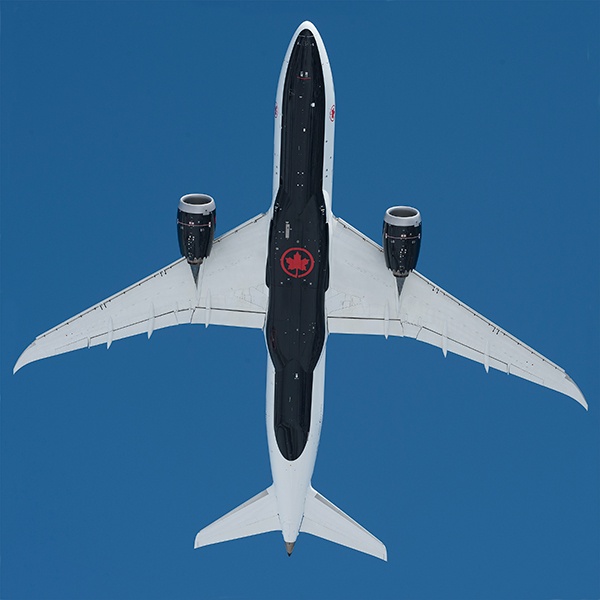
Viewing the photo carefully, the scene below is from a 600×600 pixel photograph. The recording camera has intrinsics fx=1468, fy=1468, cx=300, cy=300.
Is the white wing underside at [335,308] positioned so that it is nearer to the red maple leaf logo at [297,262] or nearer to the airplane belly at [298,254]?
the airplane belly at [298,254]

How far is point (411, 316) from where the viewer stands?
4022cm

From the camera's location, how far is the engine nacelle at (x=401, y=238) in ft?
126

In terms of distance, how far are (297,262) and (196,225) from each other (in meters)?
3.04

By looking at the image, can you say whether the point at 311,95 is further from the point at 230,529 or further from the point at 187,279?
the point at 230,529

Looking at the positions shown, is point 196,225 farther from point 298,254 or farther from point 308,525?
point 308,525

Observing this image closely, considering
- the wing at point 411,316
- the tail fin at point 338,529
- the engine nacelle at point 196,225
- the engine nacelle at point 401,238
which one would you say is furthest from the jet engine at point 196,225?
the tail fin at point 338,529

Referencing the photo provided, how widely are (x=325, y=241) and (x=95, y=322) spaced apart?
713cm

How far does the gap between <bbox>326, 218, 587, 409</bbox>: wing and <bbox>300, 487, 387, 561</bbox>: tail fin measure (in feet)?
16.7

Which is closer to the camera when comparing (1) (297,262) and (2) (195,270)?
(1) (297,262)

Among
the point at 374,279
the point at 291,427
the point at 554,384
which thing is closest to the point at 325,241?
the point at 374,279

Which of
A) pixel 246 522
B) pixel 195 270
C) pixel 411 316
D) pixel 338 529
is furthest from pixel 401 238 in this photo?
pixel 246 522

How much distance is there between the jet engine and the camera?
39.2 meters

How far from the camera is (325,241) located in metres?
38.4

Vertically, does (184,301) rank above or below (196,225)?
below
